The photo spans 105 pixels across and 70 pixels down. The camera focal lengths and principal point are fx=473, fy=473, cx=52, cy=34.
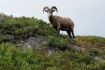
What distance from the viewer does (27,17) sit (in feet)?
Answer: 90.6

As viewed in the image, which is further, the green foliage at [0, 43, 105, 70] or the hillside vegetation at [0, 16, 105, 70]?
the hillside vegetation at [0, 16, 105, 70]

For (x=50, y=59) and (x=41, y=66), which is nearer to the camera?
(x=41, y=66)

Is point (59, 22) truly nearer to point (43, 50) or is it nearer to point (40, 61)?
point (43, 50)

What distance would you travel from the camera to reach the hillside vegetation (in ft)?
63.7

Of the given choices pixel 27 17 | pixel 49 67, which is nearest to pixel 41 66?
pixel 49 67

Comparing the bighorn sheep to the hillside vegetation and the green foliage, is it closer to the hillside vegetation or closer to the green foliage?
the hillside vegetation

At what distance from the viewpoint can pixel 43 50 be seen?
74.5 feet

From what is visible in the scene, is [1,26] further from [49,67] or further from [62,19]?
[49,67]

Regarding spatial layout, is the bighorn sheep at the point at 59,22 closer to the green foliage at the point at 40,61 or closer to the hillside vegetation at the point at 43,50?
the hillside vegetation at the point at 43,50

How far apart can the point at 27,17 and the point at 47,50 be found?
523cm

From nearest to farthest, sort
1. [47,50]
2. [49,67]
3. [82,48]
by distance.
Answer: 1. [49,67]
2. [47,50]
3. [82,48]

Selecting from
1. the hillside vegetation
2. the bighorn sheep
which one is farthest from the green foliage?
the bighorn sheep

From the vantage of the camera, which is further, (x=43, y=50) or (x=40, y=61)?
(x=43, y=50)

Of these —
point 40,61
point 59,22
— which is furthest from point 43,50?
point 59,22
